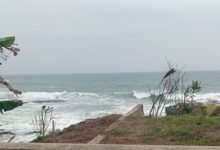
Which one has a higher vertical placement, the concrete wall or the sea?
the concrete wall

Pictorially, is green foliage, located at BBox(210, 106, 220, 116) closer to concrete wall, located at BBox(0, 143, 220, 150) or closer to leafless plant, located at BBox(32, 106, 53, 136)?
leafless plant, located at BBox(32, 106, 53, 136)

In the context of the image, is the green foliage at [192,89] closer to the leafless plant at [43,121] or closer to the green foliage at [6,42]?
the leafless plant at [43,121]

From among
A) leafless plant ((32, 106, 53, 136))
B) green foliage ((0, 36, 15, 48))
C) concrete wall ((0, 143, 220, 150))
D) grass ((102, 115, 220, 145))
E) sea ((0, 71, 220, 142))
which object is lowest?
sea ((0, 71, 220, 142))

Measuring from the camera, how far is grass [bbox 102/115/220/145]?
7668 millimetres

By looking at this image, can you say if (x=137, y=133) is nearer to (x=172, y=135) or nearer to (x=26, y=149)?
(x=172, y=135)

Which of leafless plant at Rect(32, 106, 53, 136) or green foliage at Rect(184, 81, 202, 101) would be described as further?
green foliage at Rect(184, 81, 202, 101)

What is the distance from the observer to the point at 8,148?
5.35m

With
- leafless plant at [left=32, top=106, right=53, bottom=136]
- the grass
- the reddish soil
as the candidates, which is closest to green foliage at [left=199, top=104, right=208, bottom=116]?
the grass

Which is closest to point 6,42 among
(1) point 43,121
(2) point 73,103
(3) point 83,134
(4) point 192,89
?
(3) point 83,134

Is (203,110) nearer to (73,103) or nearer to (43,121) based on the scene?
(43,121)

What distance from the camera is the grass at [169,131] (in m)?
7.67

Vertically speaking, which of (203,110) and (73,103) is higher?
(203,110)

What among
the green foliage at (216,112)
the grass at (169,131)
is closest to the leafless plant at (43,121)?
the grass at (169,131)

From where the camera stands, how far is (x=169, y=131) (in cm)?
845
